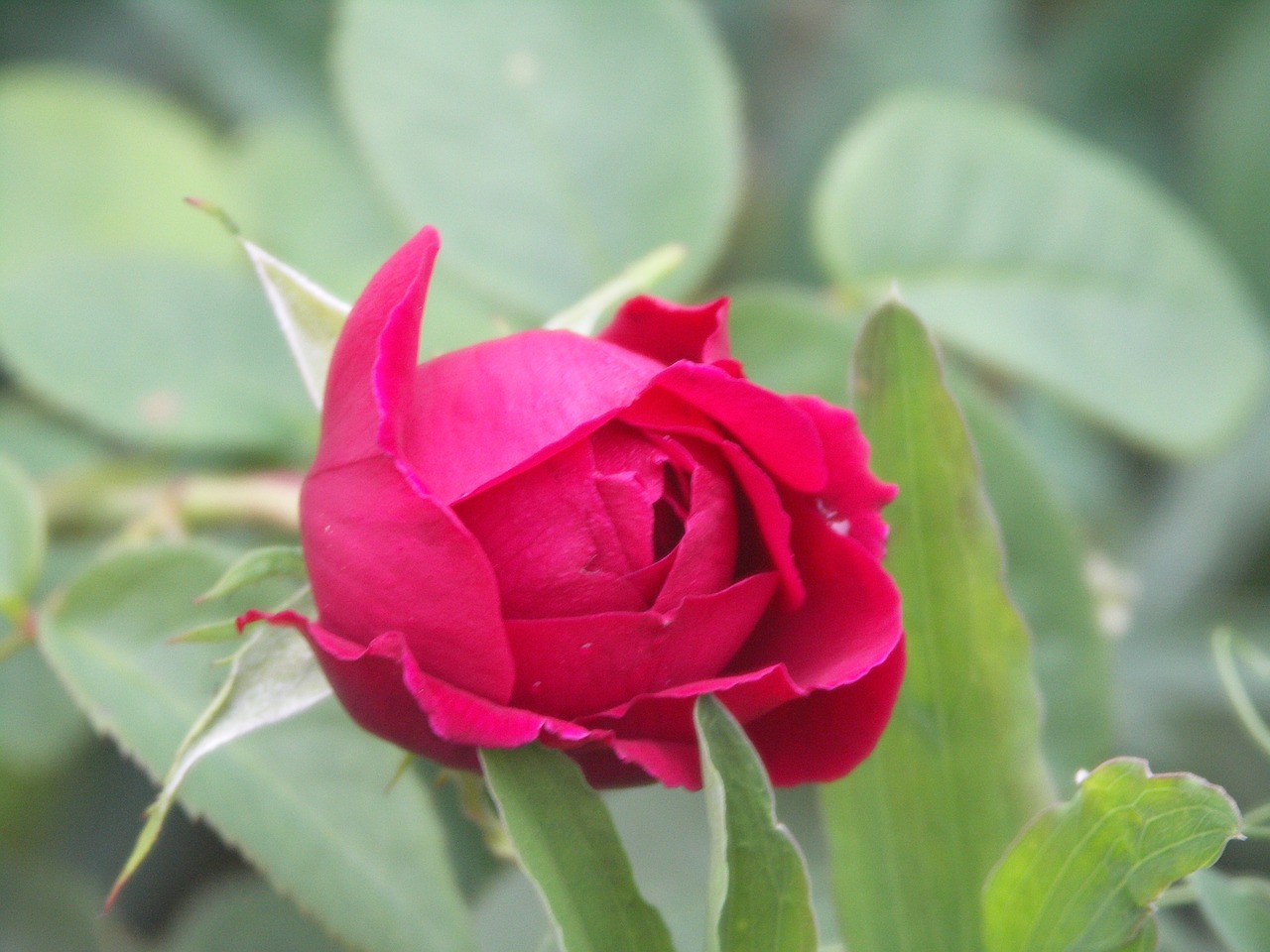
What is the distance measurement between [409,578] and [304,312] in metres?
0.13

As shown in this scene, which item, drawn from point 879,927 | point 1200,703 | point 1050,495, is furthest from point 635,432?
point 1200,703

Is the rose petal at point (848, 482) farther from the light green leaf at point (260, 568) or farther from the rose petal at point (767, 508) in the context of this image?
the light green leaf at point (260, 568)

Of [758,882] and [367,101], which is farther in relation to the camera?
[367,101]

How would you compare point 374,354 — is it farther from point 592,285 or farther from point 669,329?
point 592,285

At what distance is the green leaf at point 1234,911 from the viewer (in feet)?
1.28

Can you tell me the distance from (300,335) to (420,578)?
0.13m

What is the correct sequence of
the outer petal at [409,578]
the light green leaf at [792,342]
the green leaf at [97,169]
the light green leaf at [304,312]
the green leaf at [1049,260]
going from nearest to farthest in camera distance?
1. the outer petal at [409,578]
2. the light green leaf at [304,312]
3. the light green leaf at [792,342]
4. the green leaf at [1049,260]
5. the green leaf at [97,169]

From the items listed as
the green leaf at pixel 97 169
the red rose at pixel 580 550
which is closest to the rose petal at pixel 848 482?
the red rose at pixel 580 550

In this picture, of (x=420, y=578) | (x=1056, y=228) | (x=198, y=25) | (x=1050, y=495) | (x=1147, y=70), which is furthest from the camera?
(x=1147, y=70)

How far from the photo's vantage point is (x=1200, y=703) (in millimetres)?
853

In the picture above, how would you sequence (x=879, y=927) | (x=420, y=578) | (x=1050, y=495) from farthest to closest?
(x=1050, y=495)
(x=879, y=927)
(x=420, y=578)

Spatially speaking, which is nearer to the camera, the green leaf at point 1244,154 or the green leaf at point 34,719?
the green leaf at point 34,719

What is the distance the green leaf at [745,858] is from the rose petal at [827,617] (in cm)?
3

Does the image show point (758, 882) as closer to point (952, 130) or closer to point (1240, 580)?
point (952, 130)
